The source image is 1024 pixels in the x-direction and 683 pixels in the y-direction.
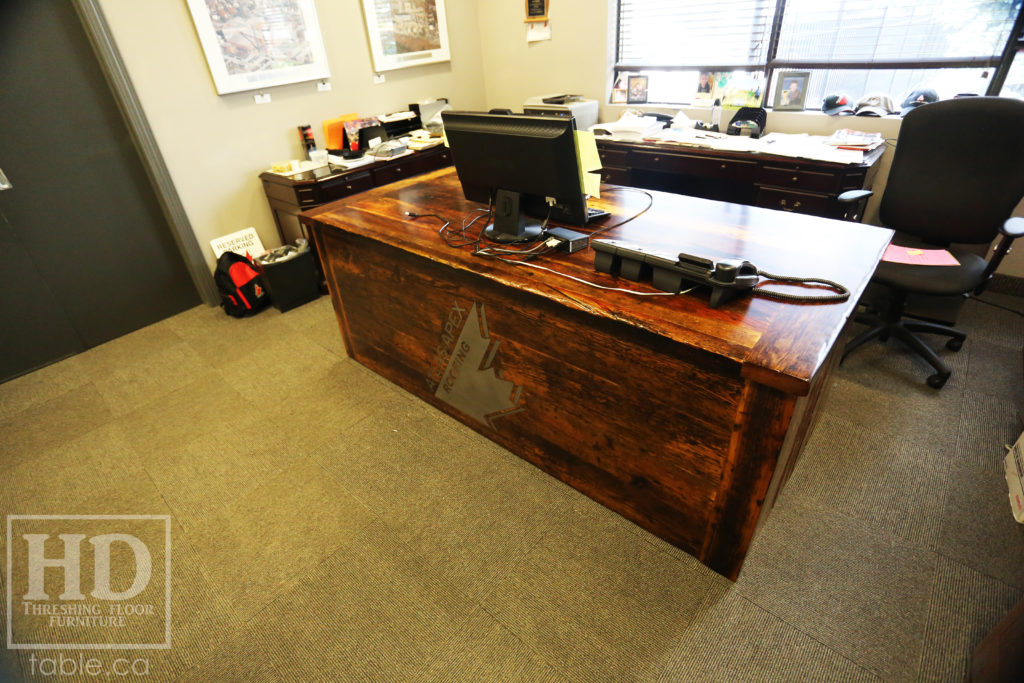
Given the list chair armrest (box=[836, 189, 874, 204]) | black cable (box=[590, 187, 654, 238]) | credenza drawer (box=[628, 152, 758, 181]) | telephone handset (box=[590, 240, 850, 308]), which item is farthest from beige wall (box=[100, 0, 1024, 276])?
telephone handset (box=[590, 240, 850, 308])

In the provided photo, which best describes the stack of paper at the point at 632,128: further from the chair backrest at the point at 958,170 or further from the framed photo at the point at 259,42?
the framed photo at the point at 259,42

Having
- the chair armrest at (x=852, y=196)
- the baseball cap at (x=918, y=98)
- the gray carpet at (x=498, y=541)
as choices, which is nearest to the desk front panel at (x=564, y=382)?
the gray carpet at (x=498, y=541)

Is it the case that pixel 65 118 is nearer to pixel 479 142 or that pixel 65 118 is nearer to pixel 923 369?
pixel 479 142

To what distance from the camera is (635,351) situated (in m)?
1.36

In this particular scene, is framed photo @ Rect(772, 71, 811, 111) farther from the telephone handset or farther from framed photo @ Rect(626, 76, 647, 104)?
the telephone handset

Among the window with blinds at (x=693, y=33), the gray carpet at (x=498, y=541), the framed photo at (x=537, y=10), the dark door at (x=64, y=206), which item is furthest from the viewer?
the framed photo at (x=537, y=10)

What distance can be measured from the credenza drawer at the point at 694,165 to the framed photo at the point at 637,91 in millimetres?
801

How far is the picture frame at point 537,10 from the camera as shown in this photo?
12.3ft

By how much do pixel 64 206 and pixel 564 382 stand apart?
302 cm

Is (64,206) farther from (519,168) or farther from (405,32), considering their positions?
Result: (519,168)

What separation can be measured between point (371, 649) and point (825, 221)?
79.0 inches

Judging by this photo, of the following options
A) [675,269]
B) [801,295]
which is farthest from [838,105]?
[675,269]

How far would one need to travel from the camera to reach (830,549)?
1577 mm

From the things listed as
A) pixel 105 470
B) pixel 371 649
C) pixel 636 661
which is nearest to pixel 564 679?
pixel 636 661
